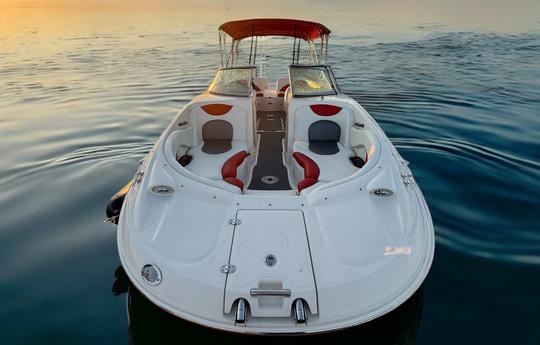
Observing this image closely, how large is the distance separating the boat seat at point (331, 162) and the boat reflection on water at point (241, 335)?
5.55 ft

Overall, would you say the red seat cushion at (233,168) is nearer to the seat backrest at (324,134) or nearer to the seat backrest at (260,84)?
the seat backrest at (324,134)

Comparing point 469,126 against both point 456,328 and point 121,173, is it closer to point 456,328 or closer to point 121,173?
A: point 456,328

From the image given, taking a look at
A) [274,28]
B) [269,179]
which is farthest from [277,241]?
[274,28]

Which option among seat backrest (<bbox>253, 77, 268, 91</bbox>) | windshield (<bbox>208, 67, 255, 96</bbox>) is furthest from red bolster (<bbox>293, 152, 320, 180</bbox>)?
seat backrest (<bbox>253, 77, 268, 91</bbox>)

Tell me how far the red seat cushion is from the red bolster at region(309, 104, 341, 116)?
135cm

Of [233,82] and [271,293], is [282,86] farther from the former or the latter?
[271,293]

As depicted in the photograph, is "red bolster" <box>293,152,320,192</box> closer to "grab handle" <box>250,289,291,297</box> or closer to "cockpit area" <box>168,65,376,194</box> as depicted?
"cockpit area" <box>168,65,376,194</box>

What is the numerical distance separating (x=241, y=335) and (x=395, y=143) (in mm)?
5594

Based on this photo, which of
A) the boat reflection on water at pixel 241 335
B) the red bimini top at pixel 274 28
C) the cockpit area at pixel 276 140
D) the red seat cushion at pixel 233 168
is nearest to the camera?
the boat reflection on water at pixel 241 335

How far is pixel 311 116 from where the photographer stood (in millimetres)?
5723

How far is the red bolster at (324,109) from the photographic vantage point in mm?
5699

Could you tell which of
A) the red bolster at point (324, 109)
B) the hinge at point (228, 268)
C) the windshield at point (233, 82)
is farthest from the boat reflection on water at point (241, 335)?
the windshield at point (233, 82)

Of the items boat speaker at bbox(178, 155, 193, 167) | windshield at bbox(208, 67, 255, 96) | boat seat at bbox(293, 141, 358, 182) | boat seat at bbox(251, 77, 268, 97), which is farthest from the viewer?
boat seat at bbox(251, 77, 268, 97)

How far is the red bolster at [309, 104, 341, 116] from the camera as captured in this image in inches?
224
